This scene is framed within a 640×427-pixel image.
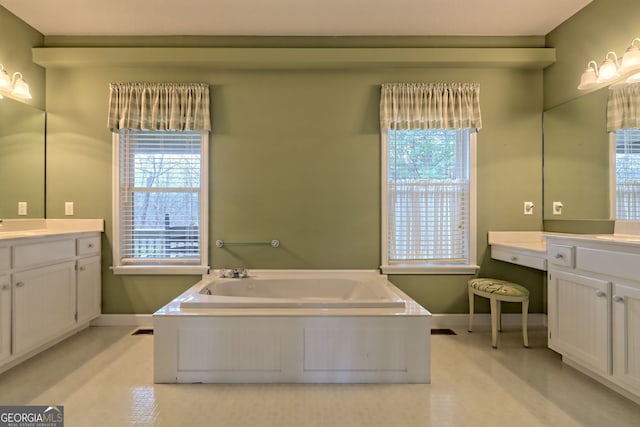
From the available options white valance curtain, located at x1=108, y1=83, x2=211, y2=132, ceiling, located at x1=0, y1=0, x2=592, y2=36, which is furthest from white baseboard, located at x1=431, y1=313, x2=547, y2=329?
white valance curtain, located at x1=108, y1=83, x2=211, y2=132

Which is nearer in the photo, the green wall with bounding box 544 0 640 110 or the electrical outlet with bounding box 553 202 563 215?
the green wall with bounding box 544 0 640 110

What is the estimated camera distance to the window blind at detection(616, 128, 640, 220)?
2379 mm

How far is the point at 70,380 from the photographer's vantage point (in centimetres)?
216

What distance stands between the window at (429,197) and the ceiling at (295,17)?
88 cm

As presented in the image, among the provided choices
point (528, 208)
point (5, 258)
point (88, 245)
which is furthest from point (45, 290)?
point (528, 208)

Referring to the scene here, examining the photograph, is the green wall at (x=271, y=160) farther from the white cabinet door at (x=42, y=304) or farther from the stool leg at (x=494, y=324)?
the stool leg at (x=494, y=324)

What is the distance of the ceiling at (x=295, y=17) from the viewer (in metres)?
2.68

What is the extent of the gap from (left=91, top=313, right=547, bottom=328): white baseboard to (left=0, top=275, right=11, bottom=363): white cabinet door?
39.0 inches

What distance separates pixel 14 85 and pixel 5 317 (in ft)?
5.85

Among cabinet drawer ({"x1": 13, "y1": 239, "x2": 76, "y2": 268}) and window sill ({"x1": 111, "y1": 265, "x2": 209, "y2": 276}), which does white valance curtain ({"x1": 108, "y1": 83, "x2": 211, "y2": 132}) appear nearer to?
cabinet drawer ({"x1": 13, "y1": 239, "x2": 76, "y2": 268})

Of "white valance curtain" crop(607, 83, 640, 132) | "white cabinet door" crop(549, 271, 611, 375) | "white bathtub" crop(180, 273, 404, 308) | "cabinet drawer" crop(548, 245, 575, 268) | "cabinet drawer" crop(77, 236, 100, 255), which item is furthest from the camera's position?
"cabinet drawer" crop(77, 236, 100, 255)

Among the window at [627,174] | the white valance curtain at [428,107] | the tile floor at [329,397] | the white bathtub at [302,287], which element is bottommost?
the tile floor at [329,397]

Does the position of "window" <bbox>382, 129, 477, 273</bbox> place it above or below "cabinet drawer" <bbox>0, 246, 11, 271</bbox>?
above

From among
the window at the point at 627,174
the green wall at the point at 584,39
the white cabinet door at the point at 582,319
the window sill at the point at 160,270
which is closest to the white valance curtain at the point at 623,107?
the window at the point at 627,174
